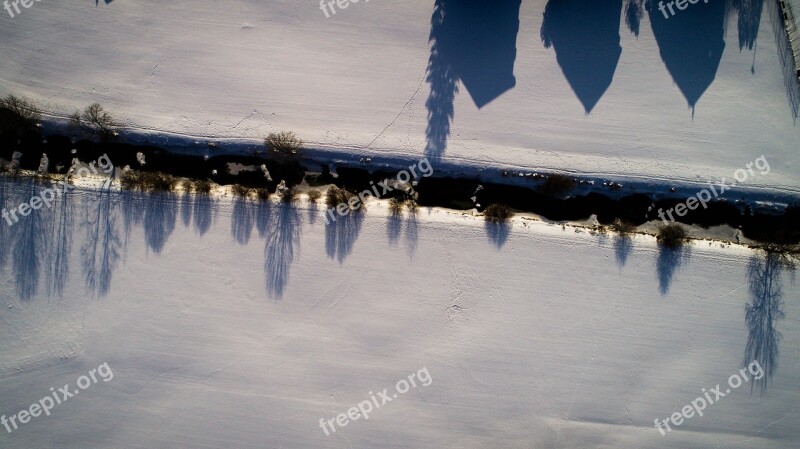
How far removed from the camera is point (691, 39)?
558 inches

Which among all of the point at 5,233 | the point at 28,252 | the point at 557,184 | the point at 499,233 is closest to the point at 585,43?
the point at 557,184

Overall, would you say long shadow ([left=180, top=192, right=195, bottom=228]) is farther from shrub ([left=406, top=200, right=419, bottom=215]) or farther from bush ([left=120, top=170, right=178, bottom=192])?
shrub ([left=406, top=200, right=419, bottom=215])

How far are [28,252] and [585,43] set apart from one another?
1526cm

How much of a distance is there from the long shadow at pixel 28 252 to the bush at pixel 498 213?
37.1 ft

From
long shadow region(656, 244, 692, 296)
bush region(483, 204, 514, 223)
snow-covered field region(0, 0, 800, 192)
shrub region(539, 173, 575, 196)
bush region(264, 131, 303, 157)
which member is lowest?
long shadow region(656, 244, 692, 296)

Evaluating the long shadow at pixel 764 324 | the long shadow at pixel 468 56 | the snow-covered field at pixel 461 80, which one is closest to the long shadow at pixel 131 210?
the snow-covered field at pixel 461 80

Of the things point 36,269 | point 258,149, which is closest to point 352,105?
point 258,149

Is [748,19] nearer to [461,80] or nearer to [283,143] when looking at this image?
[461,80]

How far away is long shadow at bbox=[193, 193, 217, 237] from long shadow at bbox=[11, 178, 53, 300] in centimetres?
376

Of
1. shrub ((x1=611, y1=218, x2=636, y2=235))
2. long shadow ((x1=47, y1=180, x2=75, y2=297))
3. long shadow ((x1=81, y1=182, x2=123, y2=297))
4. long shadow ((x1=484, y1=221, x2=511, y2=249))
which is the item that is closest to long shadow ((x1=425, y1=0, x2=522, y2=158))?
long shadow ((x1=484, y1=221, x2=511, y2=249))

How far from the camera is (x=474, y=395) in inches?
555

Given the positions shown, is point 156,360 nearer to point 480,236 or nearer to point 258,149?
point 258,149

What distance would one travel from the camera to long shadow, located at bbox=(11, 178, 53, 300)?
45.7 feet

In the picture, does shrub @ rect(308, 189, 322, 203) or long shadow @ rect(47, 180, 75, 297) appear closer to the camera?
long shadow @ rect(47, 180, 75, 297)
